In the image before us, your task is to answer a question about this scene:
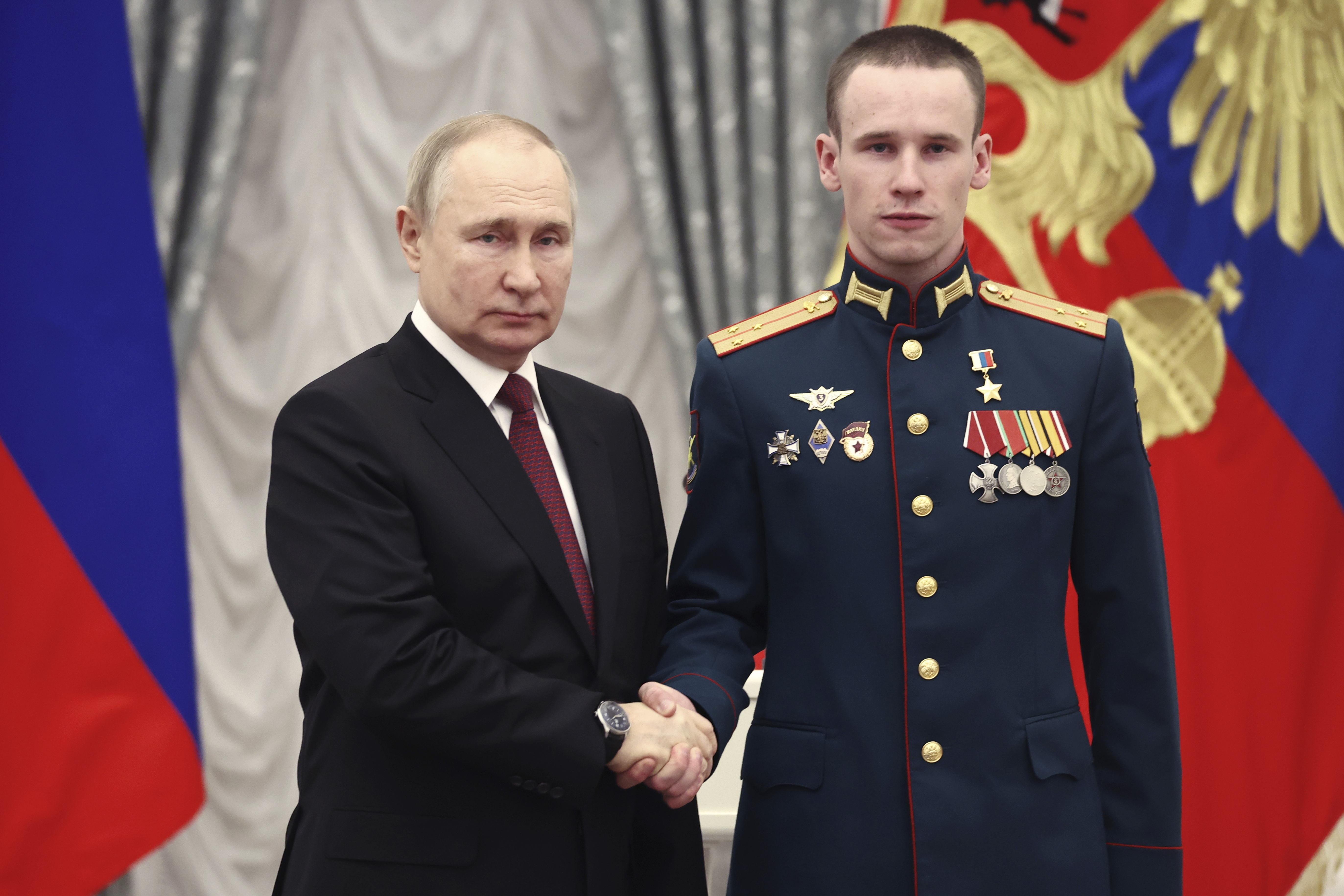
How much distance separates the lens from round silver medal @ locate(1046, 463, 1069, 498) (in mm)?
1494

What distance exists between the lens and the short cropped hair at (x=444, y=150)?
151cm

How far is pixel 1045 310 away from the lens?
5.27 feet

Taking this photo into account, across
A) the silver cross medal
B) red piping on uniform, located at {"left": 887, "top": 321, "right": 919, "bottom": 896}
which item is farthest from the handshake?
the silver cross medal

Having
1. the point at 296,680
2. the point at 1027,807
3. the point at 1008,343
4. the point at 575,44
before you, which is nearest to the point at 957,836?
the point at 1027,807

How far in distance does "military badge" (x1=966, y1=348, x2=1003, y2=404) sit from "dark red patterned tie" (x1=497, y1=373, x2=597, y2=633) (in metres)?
0.58

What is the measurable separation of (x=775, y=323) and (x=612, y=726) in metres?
0.63

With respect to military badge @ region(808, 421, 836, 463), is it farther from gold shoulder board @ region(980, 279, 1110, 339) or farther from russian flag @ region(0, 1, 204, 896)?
russian flag @ region(0, 1, 204, 896)

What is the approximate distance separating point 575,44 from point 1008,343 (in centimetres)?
190

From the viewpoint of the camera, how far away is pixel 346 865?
138 centimetres

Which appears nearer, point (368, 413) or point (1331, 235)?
point (368, 413)

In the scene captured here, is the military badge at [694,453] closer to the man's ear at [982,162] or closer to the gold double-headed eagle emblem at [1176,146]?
the man's ear at [982,162]

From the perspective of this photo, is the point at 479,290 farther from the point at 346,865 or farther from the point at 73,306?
the point at 73,306

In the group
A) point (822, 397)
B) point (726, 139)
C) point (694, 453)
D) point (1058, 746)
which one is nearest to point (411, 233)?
point (694, 453)

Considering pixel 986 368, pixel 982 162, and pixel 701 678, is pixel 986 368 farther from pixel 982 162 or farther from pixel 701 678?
pixel 701 678
